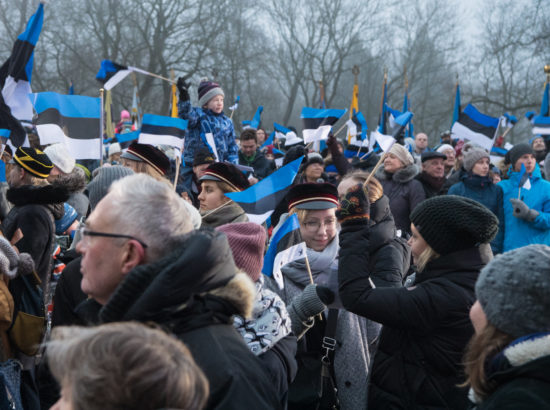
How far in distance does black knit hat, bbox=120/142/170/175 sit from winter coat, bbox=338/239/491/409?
114 inches

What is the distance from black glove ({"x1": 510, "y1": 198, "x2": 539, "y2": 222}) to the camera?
280 inches

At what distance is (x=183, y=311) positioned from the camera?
6.12ft

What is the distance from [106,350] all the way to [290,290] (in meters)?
2.40

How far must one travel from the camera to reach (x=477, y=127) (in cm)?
909

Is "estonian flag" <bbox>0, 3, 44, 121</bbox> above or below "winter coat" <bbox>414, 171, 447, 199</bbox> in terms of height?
above

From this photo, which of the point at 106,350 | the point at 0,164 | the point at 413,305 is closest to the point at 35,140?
the point at 0,164

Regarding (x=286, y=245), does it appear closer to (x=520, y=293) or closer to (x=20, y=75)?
(x=520, y=293)

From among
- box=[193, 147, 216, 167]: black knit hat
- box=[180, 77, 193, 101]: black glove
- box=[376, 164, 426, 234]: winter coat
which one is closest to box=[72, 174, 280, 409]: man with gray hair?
box=[193, 147, 216, 167]: black knit hat

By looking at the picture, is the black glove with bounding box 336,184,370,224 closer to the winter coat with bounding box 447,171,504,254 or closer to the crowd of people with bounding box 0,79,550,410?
the crowd of people with bounding box 0,79,550,410

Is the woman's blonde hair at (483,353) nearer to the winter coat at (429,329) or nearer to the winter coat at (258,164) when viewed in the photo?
the winter coat at (429,329)

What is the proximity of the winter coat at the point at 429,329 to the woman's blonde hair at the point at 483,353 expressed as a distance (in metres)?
0.59

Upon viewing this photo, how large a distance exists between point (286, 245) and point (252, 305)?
163cm

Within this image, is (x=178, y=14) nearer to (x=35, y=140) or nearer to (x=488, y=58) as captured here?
(x=488, y=58)

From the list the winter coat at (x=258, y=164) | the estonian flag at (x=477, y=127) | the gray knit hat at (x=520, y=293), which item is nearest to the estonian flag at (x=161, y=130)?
the winter coat at (x=258, y=164)
